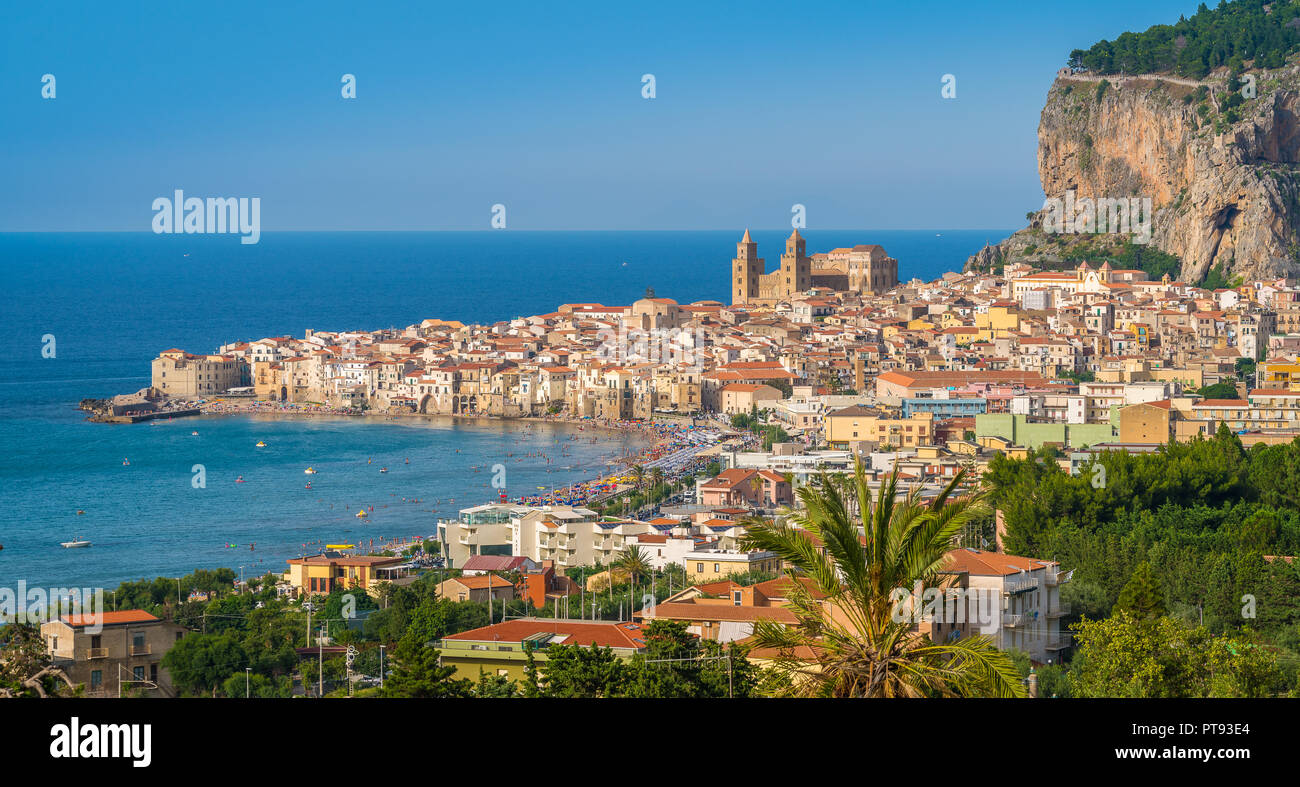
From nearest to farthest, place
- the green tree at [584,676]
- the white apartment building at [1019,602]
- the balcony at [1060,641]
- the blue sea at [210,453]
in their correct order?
the green tree at [584,676]
the white apartment building at [1019,602]
the balcony at [1060,641]
the blue sea at [210,453]

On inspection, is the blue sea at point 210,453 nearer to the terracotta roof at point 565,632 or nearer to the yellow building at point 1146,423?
the yellow building at point 1146,423

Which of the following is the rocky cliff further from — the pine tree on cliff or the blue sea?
the pine tree on cliff

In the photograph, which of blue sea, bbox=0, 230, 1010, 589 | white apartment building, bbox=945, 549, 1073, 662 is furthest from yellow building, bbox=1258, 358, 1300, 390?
white apartment building, bbox=945, 549, 1073, 662

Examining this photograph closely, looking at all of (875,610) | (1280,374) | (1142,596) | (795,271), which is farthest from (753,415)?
(875,610)

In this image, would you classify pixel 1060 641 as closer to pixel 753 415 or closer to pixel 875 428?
pixel 875 428

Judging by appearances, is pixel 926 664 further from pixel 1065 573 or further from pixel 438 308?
pixel 438 308

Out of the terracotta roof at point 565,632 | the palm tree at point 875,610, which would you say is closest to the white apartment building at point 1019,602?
the terracotta roof at point 565,632

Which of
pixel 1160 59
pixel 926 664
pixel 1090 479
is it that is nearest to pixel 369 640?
pixel 1090 479
